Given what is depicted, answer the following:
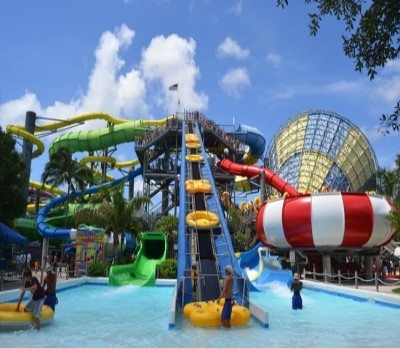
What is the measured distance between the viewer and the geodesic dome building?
4094 cm

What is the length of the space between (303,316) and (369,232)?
9.91 m

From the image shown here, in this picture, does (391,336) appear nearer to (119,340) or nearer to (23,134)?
(119,340)

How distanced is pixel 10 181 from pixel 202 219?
8.25 m

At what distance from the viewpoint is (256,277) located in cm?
2123

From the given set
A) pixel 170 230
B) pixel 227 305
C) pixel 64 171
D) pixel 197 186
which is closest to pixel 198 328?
pixel 227 305

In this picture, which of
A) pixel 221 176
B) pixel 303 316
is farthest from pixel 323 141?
pixel 303 316

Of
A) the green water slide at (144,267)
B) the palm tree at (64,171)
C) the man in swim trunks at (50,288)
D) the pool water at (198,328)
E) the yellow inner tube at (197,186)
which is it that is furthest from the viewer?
the palm tree at (64,171)

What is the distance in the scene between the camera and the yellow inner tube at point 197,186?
24156 millimetres

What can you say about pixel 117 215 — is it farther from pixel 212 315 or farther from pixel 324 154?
pixel 324 154

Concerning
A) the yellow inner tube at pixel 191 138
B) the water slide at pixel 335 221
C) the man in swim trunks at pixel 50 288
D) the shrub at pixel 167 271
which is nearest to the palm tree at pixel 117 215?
the shrub at pixel 167 271

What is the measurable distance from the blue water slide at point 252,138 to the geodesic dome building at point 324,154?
1203 millimetres

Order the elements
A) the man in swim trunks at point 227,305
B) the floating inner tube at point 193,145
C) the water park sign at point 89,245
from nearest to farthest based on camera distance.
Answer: the man in swim trunks at point 227,305 < the water park sign at point 89,245 < the floating inner tube at point 193,145

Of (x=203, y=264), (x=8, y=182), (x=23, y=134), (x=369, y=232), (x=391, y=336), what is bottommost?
(x=391, y=336)

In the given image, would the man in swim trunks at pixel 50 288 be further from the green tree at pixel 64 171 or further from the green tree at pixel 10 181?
the green tree at pixel 64 171
